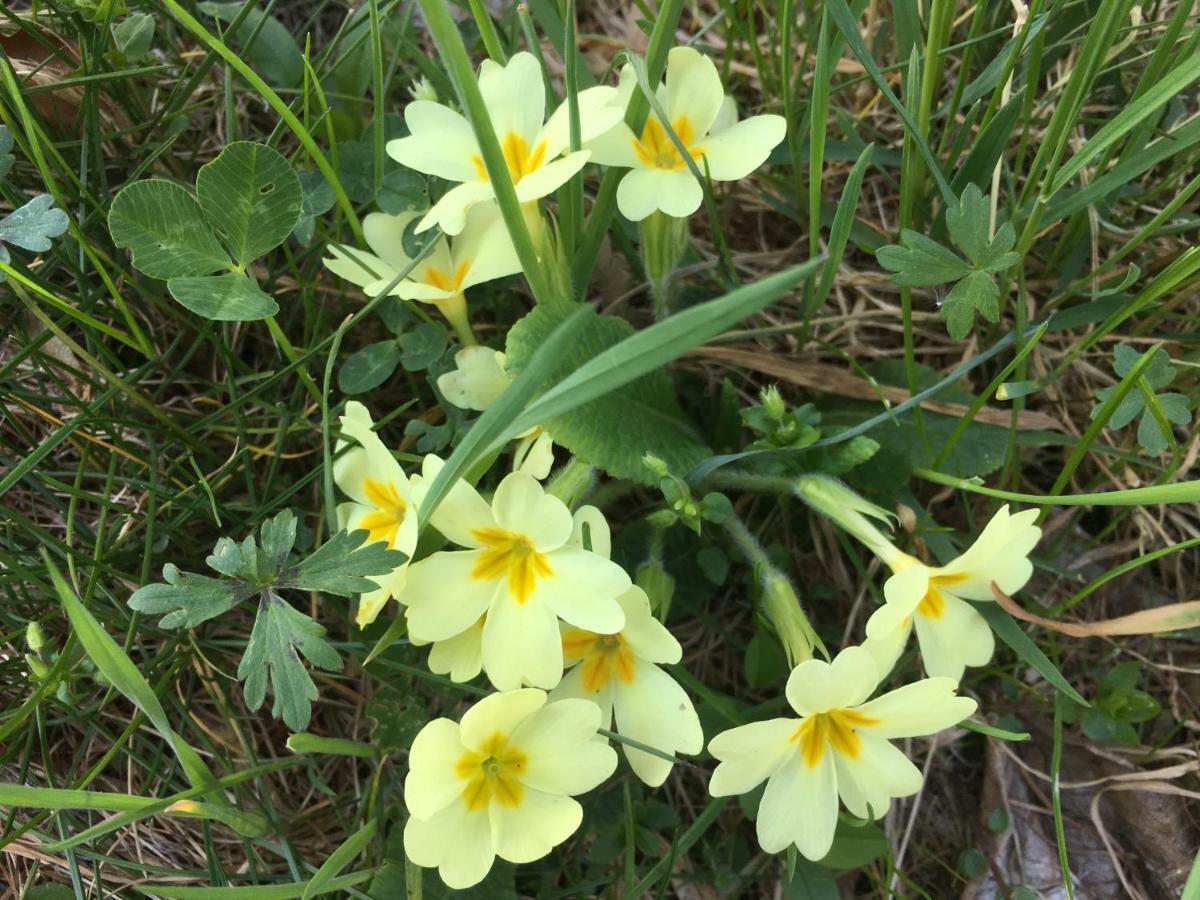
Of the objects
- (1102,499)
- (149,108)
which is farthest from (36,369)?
(1102,499)

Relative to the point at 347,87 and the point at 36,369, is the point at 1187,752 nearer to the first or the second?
the point at 347,87

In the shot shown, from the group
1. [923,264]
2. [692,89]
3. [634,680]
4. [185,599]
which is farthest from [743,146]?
[185,599]

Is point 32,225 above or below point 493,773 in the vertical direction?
above

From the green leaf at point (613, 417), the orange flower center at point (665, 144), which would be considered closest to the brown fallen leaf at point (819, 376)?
the green leaf at point (613, 417)

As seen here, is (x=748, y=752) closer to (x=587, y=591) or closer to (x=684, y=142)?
(x=587, y=591)

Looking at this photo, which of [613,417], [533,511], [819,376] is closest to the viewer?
[533,511]

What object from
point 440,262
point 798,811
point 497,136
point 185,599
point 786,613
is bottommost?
point 798,811

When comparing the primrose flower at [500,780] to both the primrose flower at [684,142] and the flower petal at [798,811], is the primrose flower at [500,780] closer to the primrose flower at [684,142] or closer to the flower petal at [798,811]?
the flower petal at [798,811]
